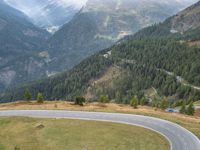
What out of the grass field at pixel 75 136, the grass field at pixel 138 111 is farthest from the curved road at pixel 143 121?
the grass field at pixel 138 111

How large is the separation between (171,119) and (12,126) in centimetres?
4788

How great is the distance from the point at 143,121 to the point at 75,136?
23.8m

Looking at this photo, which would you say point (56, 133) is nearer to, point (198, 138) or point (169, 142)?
point (169, 142)

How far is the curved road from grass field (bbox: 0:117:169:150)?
337 cm

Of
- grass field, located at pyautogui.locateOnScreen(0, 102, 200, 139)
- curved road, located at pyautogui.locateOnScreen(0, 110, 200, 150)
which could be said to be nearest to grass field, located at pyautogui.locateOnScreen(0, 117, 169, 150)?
curved road, located at pyautogui.locateOnScreen(0, 110, 200, 150)

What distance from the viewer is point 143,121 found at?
119562 mm

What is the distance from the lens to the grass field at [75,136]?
3873 inches

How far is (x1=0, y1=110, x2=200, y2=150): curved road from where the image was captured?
3945 inches

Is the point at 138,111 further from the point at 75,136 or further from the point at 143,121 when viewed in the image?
the point at 75,136

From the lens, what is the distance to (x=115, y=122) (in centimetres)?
11888

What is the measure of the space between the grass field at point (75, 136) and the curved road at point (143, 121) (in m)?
3.37

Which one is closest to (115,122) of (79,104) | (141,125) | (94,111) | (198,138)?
(141,125)

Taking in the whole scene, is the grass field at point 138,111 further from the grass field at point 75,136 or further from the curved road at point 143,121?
the grass field at point 75,136

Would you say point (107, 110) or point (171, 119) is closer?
point (171, 119)
